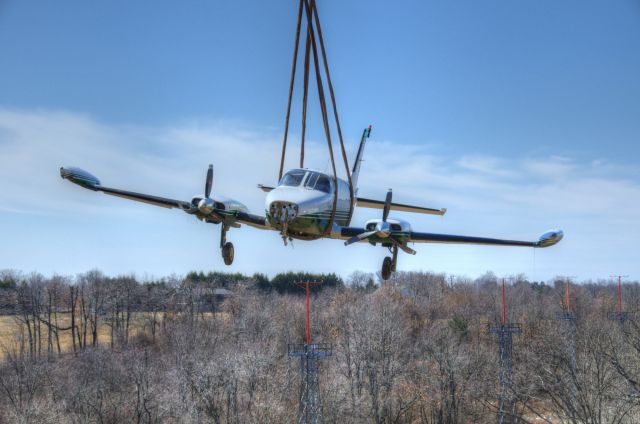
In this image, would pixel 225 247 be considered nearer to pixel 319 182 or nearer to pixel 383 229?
pixel 319 182

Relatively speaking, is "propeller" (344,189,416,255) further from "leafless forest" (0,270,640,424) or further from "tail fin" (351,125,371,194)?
"leafless forest" (0,270,640,424)

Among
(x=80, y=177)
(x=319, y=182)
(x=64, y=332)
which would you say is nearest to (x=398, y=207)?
(x=319, y=182)

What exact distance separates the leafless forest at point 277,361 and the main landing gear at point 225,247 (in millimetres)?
24410

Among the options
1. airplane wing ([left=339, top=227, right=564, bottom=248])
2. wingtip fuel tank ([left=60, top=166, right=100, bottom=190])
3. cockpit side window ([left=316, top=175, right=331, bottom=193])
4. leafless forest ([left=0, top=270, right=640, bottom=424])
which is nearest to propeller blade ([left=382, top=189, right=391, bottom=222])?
airplane wing ([left=339, top=227, right=564, bottom=248])

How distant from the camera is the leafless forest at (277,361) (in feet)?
178

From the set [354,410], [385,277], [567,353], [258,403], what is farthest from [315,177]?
[354,410]

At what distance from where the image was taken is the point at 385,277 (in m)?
22.6

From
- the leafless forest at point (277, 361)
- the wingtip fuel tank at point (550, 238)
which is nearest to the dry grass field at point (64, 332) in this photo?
the leafless forest at point (277, 361)

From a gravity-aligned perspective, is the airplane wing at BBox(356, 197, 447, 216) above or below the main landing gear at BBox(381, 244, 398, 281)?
above

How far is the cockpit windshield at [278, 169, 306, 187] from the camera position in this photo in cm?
1733

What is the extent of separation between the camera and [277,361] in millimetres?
76875

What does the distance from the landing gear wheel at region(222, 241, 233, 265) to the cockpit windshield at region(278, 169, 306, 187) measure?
9.52ft

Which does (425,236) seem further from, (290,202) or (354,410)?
(354,410)

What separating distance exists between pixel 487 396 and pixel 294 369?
22.3 m
